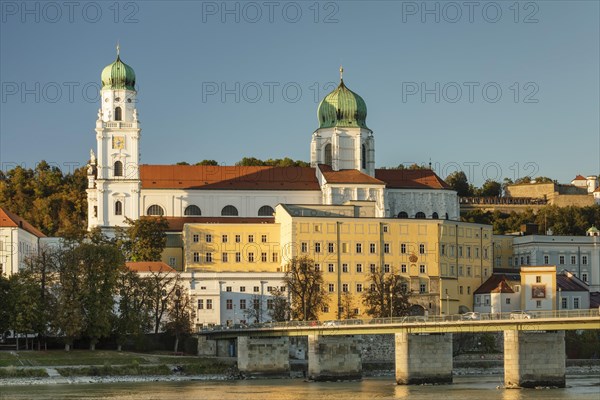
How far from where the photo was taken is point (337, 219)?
129750mm

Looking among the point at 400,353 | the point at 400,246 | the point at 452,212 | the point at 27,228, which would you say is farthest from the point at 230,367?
the point at 452,212

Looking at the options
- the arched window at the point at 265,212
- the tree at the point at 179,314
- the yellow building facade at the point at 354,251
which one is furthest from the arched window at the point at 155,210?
the tree at the point at 179,314

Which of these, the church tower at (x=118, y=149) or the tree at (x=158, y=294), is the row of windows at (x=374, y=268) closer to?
the tree at (x=158, y=294)

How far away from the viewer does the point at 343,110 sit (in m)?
154

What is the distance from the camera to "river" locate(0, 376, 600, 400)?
7888cm

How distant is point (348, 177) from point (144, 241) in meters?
25.2

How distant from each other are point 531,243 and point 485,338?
1116 inches

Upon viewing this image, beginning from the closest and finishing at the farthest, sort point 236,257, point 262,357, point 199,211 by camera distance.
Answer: point 262,357 → point 236,257 → point 199,211

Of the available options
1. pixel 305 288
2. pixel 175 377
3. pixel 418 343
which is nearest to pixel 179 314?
pixel 305 288

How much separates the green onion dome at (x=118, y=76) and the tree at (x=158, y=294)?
28359 mm

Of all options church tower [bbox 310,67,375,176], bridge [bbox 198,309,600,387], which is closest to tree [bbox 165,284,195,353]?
bridge [bbox 198,309,600,387]

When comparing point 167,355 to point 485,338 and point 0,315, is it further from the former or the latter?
point 485,338

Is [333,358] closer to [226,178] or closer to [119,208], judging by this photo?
[119,208]

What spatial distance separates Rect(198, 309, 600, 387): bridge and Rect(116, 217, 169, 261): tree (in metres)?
27.9
